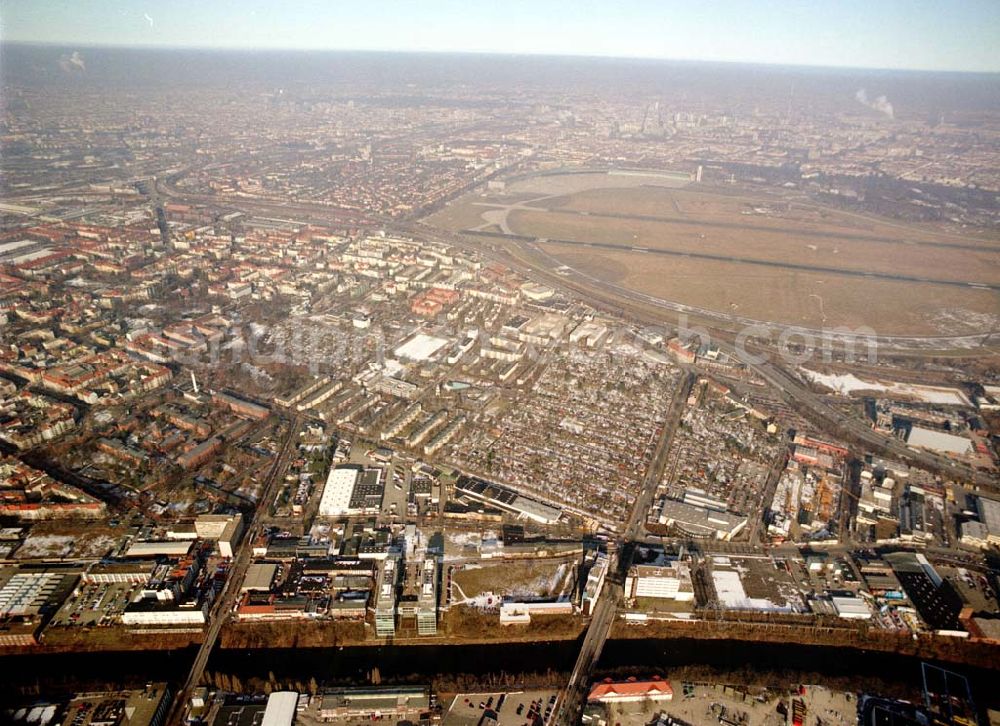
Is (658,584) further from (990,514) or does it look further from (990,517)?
(990,514)

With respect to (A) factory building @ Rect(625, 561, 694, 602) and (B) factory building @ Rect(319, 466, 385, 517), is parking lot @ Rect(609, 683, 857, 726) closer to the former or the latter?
(A) factory building @ Rect(625, 561, 694, 602)

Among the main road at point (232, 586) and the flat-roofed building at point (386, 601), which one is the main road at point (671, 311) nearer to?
the flat-roofed building at point (386, 601)

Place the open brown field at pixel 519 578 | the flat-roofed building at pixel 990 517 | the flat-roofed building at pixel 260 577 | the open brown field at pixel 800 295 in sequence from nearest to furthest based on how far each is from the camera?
the flat-roofed building at pixel 260 577 → the open brown field at pixel 519 578 → the flat-roofed building at pixel 990 517 → the open brown field at pixel 800 295

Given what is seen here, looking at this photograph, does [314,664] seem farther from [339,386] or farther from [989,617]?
[989,617]

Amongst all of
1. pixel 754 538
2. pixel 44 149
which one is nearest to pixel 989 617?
pixel 754 538

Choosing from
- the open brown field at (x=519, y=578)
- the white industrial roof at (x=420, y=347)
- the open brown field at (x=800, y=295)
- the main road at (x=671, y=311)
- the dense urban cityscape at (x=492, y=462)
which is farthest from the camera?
the open brown field at (x=800, y=295)

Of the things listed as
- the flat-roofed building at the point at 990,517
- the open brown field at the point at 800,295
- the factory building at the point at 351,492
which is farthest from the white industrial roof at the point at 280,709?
the open brown field at the point at 800,295

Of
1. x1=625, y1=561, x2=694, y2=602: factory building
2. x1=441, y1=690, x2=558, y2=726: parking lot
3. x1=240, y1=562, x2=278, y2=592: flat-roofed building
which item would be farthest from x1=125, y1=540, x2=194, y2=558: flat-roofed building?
x1=625, y1=561, x2=694, y2=602: factory building
